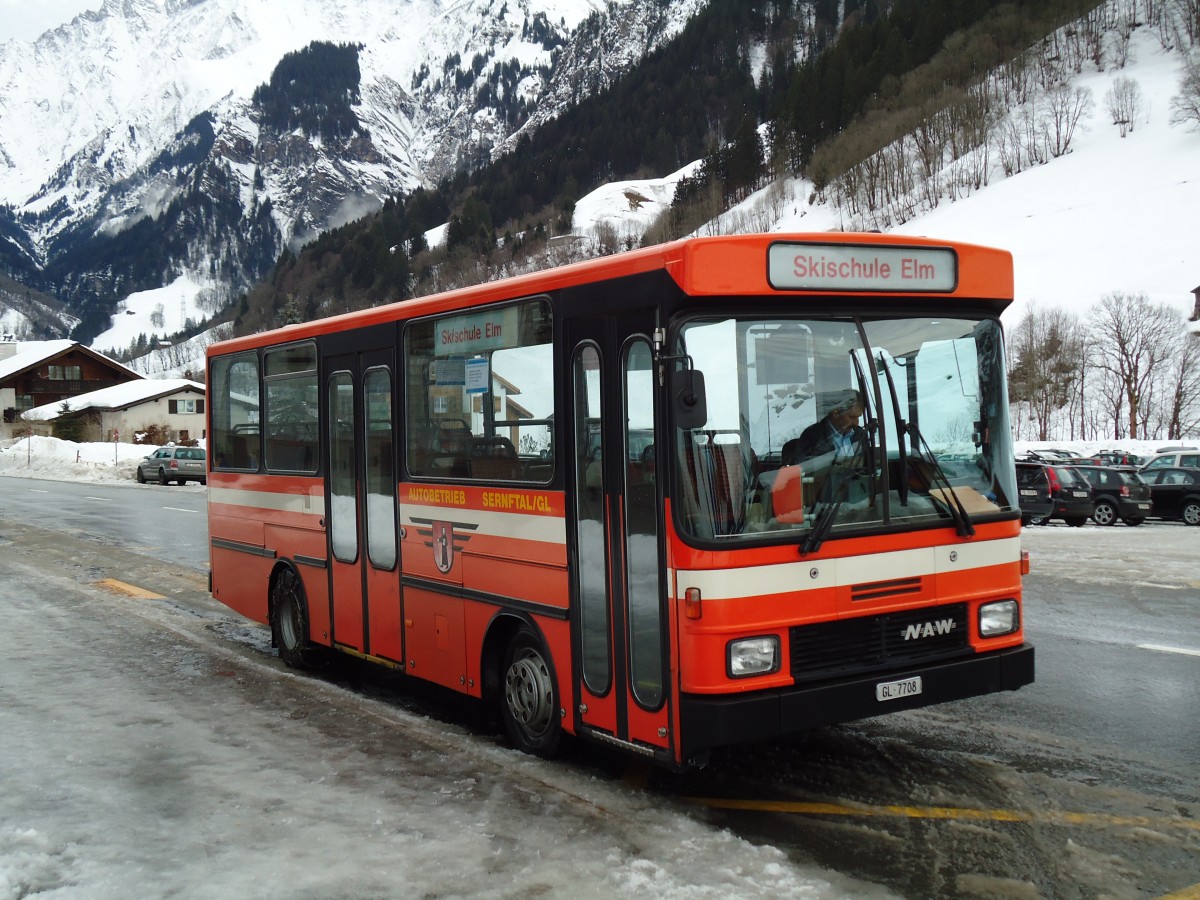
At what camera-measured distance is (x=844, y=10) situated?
19300 cm

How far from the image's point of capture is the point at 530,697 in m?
6.97

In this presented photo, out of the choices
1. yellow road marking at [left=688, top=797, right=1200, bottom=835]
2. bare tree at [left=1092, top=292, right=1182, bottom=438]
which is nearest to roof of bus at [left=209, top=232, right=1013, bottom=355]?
yellow road marking at [left=688, top=797, right=1200, bottom=835]

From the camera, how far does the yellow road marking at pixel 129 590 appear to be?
14.4 meters

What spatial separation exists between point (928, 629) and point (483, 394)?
2954mm

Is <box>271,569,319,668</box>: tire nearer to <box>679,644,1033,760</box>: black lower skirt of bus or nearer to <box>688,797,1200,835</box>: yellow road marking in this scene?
<box>688,797,1200,835</box>: yellow road marking

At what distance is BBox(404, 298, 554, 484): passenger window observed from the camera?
22.2ft

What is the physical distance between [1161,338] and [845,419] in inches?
2804

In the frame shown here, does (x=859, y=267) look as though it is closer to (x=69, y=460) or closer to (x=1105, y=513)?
(x=1105, y=513)

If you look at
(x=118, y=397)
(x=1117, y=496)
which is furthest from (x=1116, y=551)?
(x=118, y=397)

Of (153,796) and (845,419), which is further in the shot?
(153,796)

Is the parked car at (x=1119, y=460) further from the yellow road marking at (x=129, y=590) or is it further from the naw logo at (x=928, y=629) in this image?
the naw logo at (x=928, y=629)

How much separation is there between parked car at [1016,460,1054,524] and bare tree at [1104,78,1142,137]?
95.9 meters

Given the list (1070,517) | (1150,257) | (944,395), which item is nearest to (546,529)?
(944,395)

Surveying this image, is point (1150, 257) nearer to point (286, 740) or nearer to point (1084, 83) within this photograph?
point (1084, 83)
